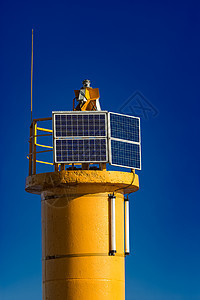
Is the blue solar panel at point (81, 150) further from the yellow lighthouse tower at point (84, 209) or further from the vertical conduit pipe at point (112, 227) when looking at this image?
the vertical conduit pipe at point (112, 227)

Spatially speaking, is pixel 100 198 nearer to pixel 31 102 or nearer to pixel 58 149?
pixel 58 149

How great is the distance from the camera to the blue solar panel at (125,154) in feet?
65.1

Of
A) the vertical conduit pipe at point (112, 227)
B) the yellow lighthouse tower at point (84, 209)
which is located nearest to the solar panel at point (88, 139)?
the yellow lighthouse tower at point (84, 209)

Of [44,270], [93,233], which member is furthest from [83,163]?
[44,270]

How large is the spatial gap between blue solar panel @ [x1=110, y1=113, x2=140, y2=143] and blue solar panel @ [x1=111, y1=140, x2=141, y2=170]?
220 millimetres

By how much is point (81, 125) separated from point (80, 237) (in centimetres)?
338

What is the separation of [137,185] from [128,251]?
209cm

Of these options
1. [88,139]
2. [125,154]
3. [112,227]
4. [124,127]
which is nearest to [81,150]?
[88,139]

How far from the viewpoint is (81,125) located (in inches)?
779

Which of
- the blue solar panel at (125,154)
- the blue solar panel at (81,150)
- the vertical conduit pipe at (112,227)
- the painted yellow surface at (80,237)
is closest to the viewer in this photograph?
the painted yellow surface at (80,237)

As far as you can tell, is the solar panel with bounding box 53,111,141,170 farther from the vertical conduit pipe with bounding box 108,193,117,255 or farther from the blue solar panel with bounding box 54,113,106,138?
the vertical conduit pipe with bounding box 108,193,117,255

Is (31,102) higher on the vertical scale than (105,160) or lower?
higher

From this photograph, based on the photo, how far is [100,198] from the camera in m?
19.9

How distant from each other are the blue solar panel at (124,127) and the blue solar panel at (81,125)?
1.10 ft
